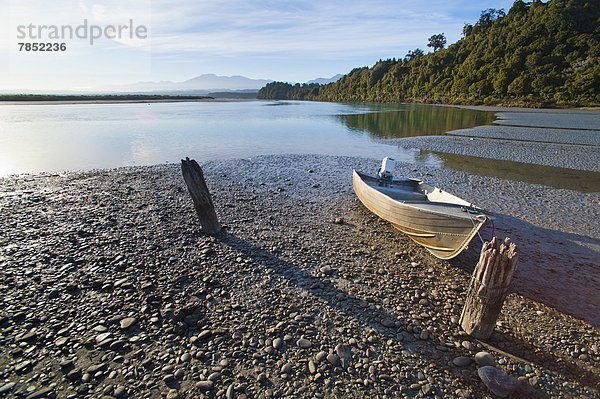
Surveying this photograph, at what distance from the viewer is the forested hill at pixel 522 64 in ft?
198

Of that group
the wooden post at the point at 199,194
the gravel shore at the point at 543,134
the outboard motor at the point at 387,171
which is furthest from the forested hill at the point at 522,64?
the wooden post at the point at 199,194

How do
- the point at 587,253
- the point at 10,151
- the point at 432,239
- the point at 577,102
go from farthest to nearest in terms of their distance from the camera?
1. the point at 577,102
2. the point at 10,151
3. the point at 587,253
4. the point at 432,239

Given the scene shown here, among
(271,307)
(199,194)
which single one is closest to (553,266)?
(271,307)

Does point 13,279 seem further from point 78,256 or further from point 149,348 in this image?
point 149,348

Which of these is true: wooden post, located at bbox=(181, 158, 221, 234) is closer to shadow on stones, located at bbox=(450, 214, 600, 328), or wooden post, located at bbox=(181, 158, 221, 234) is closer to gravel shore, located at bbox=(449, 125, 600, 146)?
shadow on stones, located at bbox=(450, 214, 600, 328)

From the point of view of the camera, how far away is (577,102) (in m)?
56.1

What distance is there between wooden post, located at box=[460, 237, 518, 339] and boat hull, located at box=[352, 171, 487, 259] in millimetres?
1459

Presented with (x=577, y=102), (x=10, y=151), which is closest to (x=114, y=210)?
(x=10, y=151)

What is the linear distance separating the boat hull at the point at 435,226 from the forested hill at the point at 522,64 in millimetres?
68661

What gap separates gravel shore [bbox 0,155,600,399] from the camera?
4410 mm

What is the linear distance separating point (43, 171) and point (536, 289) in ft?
74.9

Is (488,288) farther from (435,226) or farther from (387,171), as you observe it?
(387,171)

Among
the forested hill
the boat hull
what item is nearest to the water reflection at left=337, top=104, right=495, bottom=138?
the forested hill

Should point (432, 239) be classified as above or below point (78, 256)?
above
